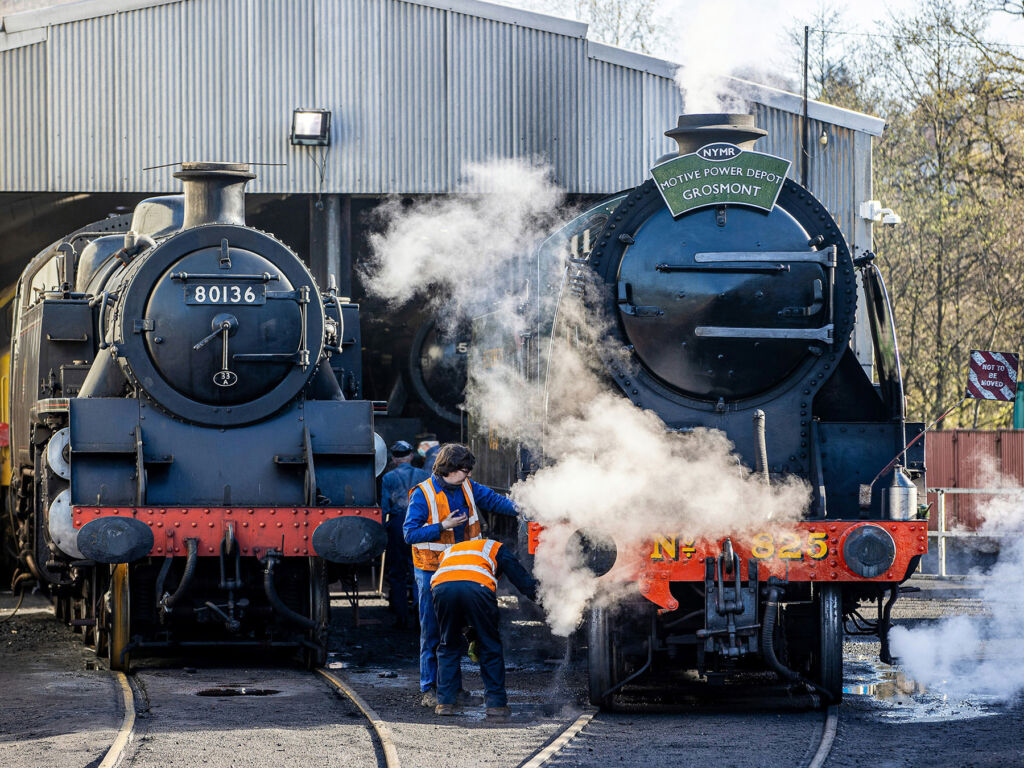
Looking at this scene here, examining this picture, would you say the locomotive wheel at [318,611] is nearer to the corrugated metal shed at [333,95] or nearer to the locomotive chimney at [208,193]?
the locomotive chimney at [208,193]

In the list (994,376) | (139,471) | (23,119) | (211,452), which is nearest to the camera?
(139,471)

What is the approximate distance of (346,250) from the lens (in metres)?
16.2

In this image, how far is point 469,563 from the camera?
681 centimetres

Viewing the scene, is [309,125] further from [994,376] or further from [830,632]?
[830,632]

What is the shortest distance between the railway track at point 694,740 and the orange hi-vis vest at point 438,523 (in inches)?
40.0

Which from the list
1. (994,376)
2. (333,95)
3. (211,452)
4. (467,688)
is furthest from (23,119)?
(994,376)

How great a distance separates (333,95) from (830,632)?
10.3m

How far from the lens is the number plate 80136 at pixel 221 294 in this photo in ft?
28.2

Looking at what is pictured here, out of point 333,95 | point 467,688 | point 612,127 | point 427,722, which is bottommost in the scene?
point 467,688

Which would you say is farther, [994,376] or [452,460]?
[994,376]

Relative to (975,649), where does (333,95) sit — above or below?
above

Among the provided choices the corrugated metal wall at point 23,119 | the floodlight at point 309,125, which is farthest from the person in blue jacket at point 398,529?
the corrugated metal wall at point 23,119

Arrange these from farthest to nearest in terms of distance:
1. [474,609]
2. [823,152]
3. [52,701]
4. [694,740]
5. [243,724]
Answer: [823,152]
[52,701]
[474,609]
[243,724]
[694,740]

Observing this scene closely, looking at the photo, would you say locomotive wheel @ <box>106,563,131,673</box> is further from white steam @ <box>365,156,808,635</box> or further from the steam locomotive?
the steam locomotive
